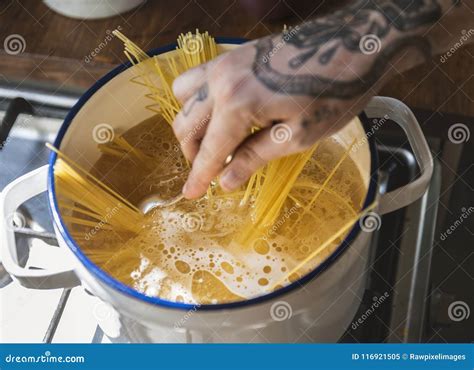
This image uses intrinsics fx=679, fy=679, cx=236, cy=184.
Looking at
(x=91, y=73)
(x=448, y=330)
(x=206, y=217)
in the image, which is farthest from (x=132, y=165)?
(x=448, y=330)

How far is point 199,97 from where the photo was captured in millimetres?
505

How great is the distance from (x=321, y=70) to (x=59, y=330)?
345 mm

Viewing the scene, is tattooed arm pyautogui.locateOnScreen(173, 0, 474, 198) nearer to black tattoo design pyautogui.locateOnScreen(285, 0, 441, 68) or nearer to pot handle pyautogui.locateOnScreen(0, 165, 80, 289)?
black tattoo design pyautogui.locateOnScreen(285, 0, 441, 68)

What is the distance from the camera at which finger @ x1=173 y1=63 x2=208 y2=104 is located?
51cm

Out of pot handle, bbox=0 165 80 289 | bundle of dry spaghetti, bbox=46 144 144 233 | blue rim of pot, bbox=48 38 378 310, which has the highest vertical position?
blue rim of pot, bbox=48 38 378 310

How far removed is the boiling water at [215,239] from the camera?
544 mm

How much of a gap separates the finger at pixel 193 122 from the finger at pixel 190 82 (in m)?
0.01

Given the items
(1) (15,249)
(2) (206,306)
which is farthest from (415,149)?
(1) (15,249)

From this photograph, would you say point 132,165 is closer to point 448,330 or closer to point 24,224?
point 24,224

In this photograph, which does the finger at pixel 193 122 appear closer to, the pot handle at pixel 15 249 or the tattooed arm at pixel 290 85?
the tattooed arm at pixel 290 85

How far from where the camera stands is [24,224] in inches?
27.0

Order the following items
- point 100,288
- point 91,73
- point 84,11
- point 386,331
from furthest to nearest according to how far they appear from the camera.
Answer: point 84,11
point 91,73
point 386,331
point 100,288

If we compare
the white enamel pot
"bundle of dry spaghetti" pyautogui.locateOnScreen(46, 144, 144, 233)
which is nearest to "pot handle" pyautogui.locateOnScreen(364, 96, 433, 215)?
the white enamel pot

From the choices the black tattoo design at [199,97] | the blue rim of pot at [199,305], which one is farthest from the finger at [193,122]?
the blue rim of pot at [199,305]
